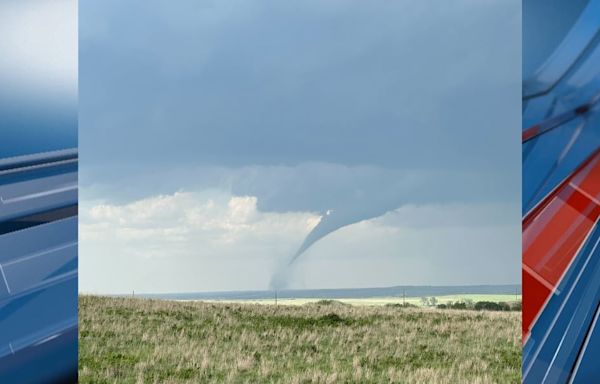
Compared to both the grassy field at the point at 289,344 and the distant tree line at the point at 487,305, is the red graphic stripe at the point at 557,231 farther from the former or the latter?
the distant tree line at the point at 487,305

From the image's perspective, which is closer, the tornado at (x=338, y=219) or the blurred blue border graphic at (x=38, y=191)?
the blurred blue border graphic at (x=38, y=191)

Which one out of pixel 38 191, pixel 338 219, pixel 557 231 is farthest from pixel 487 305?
pixel 38 191

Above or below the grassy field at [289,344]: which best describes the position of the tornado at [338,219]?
above

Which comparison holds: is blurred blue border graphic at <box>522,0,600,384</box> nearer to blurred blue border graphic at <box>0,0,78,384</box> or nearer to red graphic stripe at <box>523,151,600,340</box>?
red graphic stripe at <box>523,151,600,340</box>

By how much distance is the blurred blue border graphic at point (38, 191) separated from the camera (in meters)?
2.68

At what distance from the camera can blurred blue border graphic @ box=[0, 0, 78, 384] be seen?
8.80 feet

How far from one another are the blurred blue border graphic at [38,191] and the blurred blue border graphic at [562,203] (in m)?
1.92

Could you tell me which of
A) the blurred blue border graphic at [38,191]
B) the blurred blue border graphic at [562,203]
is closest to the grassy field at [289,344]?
the blurred blue border graphic at [562,203]

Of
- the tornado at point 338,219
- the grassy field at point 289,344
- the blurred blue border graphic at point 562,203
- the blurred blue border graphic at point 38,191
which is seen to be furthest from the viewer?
the tornado at point 338,219

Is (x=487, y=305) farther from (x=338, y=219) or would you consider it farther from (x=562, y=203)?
(x=562, y=203)

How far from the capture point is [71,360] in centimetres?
290

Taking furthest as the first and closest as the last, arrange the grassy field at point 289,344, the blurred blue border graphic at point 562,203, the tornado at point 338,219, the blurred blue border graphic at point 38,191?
1. the tornado at point 338,219
2. the grassy field at point 289,344
3. the blurred blue border graphic at point 562,203
4. the blurred blue border graphic at point 38,191

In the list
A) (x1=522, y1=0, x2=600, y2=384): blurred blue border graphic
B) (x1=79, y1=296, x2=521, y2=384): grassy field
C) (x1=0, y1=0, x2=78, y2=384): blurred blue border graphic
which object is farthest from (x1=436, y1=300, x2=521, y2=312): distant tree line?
(x1=0, y1=0, x2=78, y2=384): blurred blue border graphic

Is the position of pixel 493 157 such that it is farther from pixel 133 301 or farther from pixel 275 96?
pixel 133 301
